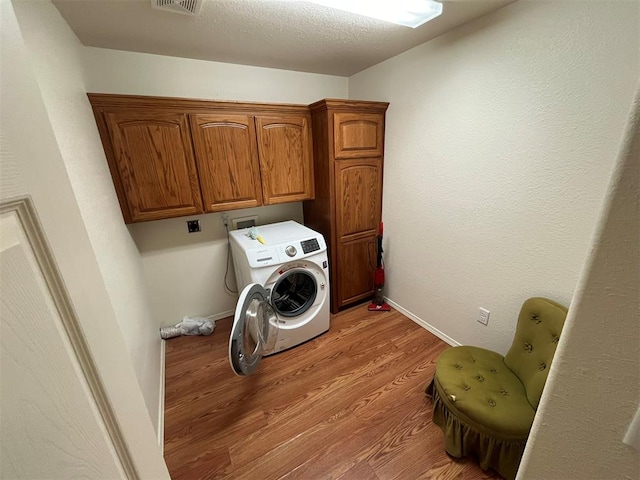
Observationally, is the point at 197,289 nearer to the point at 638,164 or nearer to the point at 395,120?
the point at 395,120

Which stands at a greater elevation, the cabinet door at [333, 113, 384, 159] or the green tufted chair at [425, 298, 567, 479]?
the cabinet door at [333, 113, 384, 159]

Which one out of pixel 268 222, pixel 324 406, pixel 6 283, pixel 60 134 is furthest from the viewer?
pixel 268 222

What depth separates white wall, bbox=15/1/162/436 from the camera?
996 mm

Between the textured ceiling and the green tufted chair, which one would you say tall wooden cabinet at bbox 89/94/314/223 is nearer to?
the textured ceiling

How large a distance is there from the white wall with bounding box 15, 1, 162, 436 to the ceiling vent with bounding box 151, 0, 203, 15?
471mm

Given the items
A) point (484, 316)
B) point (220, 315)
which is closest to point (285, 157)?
point (220, 315)

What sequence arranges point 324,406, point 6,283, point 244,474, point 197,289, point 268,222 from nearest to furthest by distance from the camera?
point 6,283
point 244,474
point 324,406
point 197,289
point 268,222

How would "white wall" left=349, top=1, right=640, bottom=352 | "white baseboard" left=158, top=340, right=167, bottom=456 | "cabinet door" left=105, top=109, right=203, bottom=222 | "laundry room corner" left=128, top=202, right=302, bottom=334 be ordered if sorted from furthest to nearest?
"laundry room corner" left=128, top=202, right=302, bottom=334 → "cabinet door" left=105, top=109, right=203, bottom=222 → "white baseboard" left=158, top=340, right=167, bottom=456 → "white wall" left=349, top=1, right=640, bottom=352

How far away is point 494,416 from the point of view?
3.97 feet

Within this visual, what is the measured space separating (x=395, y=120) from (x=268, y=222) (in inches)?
60.7

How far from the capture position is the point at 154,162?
5.90 ft

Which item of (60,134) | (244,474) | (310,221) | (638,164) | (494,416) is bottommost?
(244,474)

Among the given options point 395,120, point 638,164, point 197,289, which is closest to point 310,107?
point 395,120

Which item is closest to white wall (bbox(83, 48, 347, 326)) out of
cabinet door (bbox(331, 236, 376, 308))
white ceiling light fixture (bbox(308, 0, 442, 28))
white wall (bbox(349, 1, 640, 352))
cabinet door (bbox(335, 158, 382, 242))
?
cabinet door (bbox(335, 158, 382, 242))
